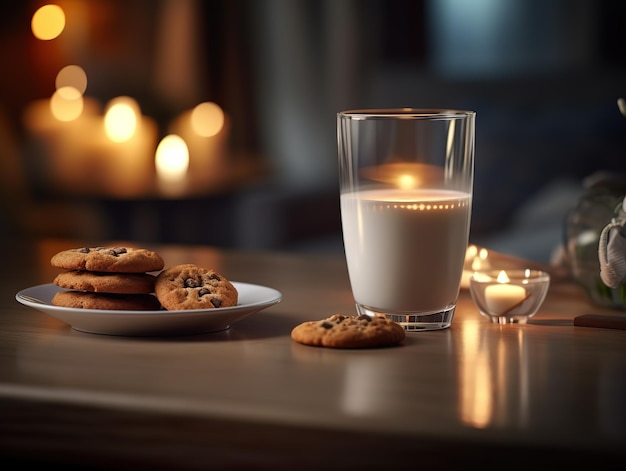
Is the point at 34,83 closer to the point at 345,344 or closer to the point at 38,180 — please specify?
the point at 38,180

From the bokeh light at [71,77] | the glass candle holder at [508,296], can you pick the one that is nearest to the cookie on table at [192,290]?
the glass candle holder at [508,296]

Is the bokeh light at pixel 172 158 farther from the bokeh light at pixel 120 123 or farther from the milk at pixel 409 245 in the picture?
the milk at pixel 409 245

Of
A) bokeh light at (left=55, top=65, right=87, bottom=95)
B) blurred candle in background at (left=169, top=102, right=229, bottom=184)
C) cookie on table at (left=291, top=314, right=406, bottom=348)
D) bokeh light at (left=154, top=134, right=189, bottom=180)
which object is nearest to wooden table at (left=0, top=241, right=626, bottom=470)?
cookie on table at (left=291, top=314, right=406, bottom=348)

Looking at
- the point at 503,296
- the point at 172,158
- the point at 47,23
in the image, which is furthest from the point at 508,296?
the point at 47,23

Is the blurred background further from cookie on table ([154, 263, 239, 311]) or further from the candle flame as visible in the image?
cookie on table ([154, 263, 239, 311])

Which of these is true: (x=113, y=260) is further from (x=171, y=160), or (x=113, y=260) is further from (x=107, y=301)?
(x=171, y=160)

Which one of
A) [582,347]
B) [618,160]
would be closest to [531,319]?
[582,347]
